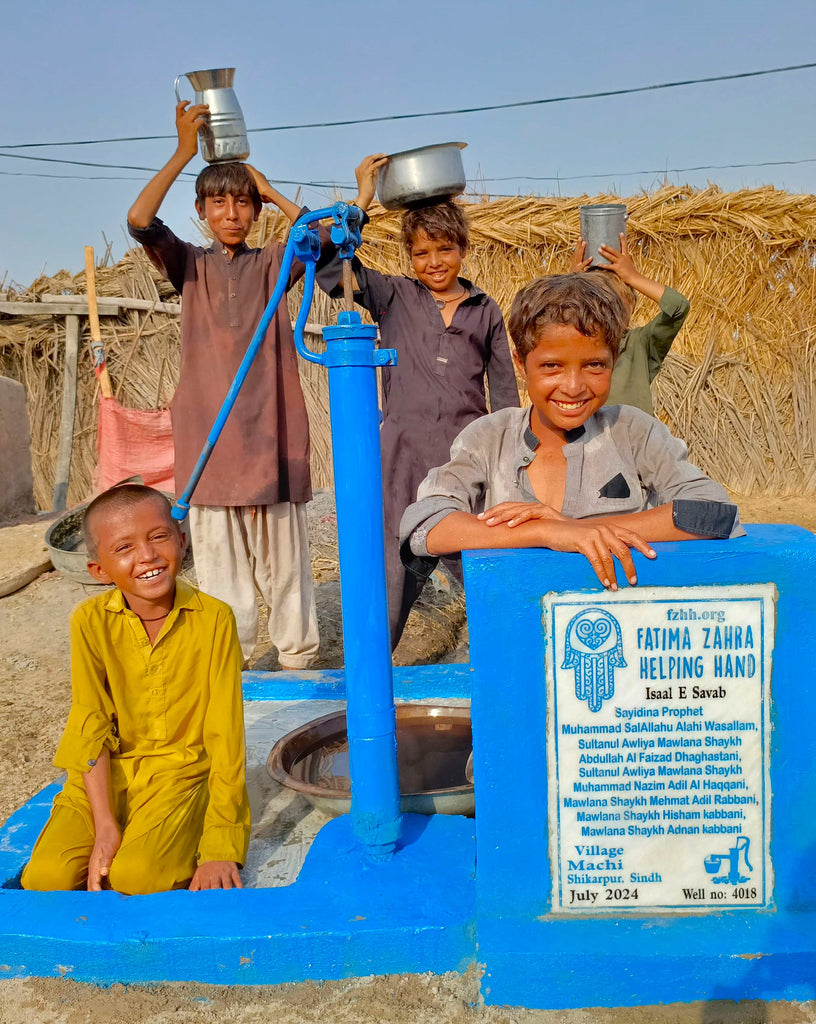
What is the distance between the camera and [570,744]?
1.71 metres

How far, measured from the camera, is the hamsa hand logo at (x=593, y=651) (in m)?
1.68

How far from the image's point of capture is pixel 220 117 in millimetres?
3504

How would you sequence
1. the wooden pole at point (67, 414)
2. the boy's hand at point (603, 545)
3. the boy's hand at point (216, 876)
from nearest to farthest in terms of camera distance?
the boy's hand at point (603, 545)
the boy's hand at point (216, 876)
the wooden pole at point (67, 414)

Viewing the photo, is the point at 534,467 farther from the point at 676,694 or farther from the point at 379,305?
the point at 379,305

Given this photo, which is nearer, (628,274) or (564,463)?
(564,463)

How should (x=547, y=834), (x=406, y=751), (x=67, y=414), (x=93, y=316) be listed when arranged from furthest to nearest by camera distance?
(x=67, y=414)
(x=93, y=316)
(x=406, y=751)
(x=547, y=834)

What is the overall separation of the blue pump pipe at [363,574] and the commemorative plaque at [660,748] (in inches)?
16.5

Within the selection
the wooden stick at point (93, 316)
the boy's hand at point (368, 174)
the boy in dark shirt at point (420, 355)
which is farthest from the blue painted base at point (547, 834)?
the wooden stick at point (93, 316)

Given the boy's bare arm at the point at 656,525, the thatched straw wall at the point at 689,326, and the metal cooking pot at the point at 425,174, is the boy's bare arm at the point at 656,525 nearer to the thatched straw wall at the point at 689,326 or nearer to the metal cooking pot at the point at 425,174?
the metal cooking pot at the point at 425,174

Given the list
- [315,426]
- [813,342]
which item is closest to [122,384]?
[315,426]

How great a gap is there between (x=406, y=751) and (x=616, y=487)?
3.94 ft

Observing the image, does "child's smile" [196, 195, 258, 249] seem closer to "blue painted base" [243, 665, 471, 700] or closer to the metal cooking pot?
the metal cooking pot

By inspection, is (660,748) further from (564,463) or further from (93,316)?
(93,316)

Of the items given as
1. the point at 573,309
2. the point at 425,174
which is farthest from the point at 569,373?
the point at 425,174
